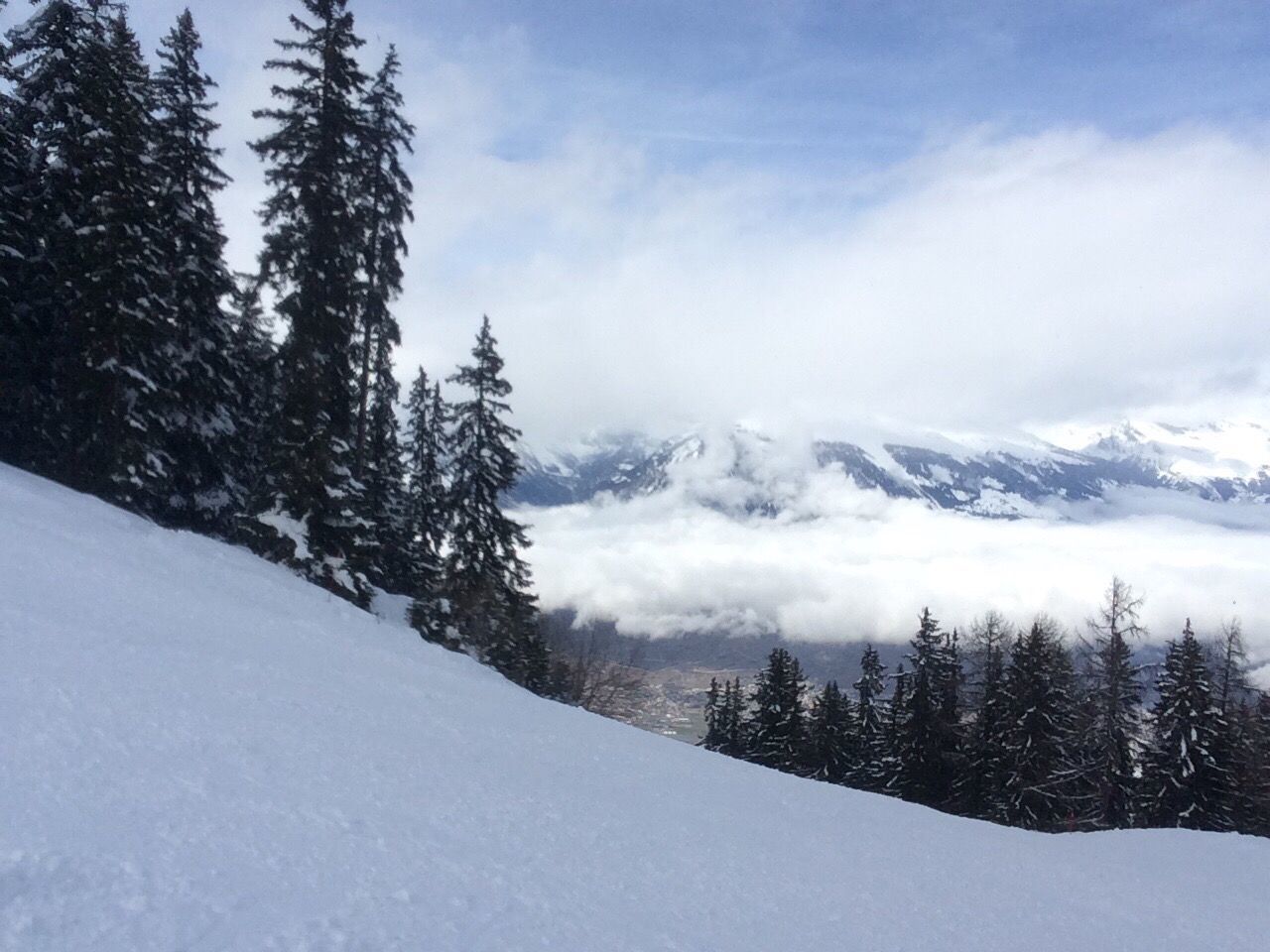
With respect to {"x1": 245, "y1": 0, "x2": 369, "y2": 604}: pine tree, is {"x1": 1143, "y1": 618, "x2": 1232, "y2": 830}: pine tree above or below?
below

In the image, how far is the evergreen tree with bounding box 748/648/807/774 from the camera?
148 ft

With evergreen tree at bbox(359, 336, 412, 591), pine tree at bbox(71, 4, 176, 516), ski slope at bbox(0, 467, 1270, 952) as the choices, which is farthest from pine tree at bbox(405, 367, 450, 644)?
ski slope at bbox(0, 467, 1270, 952)

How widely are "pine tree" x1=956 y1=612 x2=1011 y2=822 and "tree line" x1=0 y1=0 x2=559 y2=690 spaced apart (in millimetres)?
26642

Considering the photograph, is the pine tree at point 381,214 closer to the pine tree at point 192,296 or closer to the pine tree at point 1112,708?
the pine tree at point 192,296

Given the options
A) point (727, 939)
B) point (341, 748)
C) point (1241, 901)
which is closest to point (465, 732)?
point (341, 748)

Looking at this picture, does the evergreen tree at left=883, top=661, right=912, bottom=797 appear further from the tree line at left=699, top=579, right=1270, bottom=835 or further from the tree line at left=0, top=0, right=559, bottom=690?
the tree line at left=0, top=0, right=559, bottom=690

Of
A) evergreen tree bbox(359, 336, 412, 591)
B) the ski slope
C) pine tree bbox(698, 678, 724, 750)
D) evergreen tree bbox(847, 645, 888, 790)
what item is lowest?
pine tree bbox(698, 678, 724, 750)

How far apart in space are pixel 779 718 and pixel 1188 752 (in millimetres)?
20721

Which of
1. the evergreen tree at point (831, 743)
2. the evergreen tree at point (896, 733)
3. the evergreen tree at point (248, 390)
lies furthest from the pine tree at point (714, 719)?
the evergreen tree at point (248, 390)

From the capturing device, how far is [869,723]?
4419 centimetres

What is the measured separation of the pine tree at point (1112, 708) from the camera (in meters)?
30.4

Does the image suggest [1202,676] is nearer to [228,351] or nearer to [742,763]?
[742,763]

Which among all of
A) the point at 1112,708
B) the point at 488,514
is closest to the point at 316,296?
the point at 488,514

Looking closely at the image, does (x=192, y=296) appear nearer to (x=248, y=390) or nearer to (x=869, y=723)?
(x=248, y=390)
